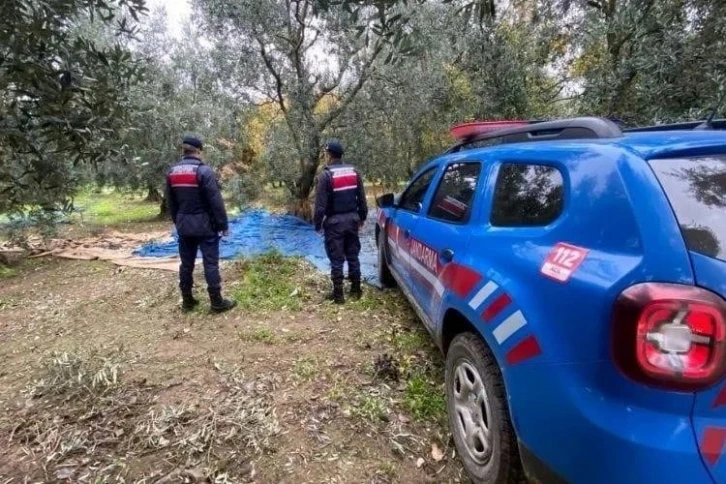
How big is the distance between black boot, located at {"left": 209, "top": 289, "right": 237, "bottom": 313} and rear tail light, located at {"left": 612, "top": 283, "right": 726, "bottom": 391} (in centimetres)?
394

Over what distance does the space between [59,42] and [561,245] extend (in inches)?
90.9

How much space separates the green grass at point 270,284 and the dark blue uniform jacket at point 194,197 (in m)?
0.94

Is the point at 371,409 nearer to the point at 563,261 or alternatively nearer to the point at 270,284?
the point at 563,261

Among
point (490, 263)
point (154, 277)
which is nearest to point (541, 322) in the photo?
point (490, 263)

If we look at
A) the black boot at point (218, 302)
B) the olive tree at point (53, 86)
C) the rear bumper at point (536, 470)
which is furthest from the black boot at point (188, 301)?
the rear bumper at point (536, 470)

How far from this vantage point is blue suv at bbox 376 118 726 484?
4.02 feet

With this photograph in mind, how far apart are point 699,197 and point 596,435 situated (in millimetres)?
820

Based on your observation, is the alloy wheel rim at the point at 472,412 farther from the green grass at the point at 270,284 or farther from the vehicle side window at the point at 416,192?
the green grass at the point at 270,284

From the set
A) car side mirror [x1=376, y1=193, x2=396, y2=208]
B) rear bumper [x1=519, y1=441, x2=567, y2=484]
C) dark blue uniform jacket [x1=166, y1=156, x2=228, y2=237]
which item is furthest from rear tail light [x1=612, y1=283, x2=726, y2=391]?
dark blue uniform jacket [x1=166, y1=156, x2=228, y2=237]

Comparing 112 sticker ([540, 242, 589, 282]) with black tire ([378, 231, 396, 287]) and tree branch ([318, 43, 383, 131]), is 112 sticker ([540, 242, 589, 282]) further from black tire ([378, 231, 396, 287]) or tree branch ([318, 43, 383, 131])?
tree branch ([318, 43, 383, 131])

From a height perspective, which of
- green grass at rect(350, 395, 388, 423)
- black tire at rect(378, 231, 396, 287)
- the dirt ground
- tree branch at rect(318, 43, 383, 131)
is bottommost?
the dirt ground

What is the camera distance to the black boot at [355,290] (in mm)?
4844

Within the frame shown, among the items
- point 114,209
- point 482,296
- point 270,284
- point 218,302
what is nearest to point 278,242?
point 270,284

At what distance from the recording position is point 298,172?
1046cm
